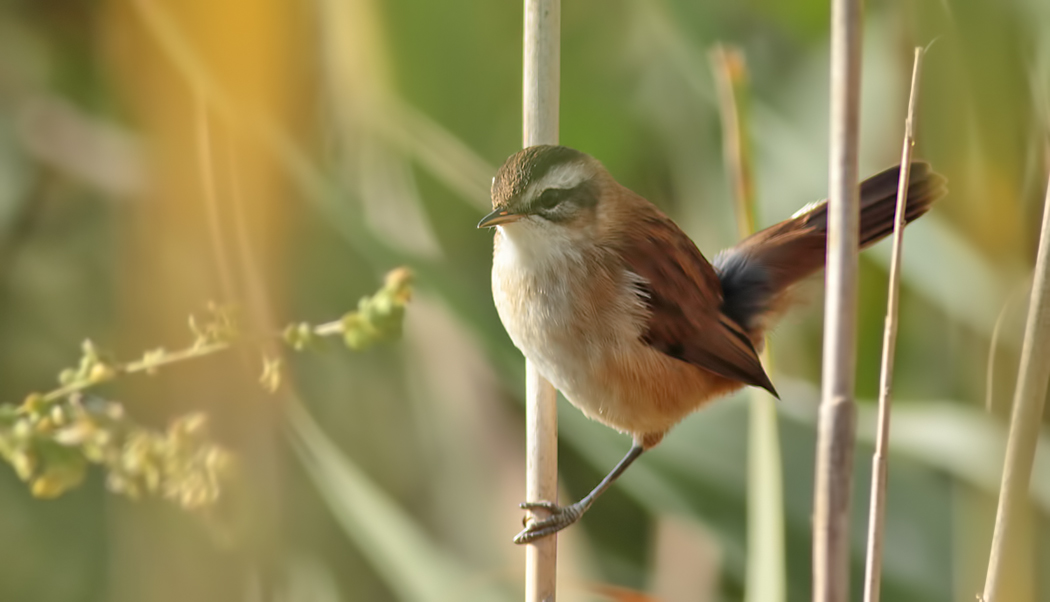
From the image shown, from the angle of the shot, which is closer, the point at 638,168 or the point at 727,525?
the point at 727,525

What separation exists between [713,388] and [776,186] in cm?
51

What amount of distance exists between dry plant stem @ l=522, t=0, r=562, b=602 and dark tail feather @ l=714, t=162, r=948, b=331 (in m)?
0.38

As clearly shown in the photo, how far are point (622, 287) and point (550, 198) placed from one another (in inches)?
6.6

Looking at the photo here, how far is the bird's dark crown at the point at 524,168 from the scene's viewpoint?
1133 millimetres

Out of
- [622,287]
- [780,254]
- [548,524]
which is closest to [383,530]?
[548,524]

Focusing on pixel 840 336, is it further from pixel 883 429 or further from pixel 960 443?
pixel 960 443

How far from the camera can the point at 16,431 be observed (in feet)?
2.63

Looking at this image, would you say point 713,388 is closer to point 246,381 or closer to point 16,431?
point 246,381

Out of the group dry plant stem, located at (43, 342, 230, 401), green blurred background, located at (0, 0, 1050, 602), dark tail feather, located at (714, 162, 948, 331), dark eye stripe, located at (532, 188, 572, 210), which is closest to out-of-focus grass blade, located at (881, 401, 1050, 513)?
green blurred background, located at (0, 0, 1050, 602)

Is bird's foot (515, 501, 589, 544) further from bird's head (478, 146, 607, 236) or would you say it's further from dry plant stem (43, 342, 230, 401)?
dry plant stem (43, 342, 230, 401)

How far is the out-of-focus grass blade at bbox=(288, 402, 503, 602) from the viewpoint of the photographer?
4.54ft

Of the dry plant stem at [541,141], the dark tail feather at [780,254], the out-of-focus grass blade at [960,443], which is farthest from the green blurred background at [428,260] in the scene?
the dry plant stem at [541,141]

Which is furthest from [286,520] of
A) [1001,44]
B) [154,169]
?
[1001,44]

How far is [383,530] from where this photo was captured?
142 cm
